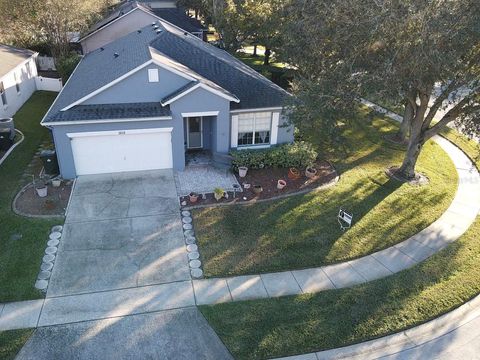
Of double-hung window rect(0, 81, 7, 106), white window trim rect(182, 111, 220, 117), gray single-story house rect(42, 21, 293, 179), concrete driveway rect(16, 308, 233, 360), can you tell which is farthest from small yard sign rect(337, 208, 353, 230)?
double-hung window rect(0, 81, 7, 106)

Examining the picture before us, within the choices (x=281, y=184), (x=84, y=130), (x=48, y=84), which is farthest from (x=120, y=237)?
(x=48, y=84)

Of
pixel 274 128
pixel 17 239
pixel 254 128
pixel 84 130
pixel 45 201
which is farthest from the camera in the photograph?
pixel 274 128

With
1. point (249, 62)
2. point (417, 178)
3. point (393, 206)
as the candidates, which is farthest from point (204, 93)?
point (249, 62)

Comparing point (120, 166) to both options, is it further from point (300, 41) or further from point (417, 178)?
point (417, 178)

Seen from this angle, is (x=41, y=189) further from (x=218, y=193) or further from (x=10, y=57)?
(x=10, y=57)

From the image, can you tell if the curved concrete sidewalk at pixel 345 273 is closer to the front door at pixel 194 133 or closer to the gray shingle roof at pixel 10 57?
the front door at pixel 194 133
